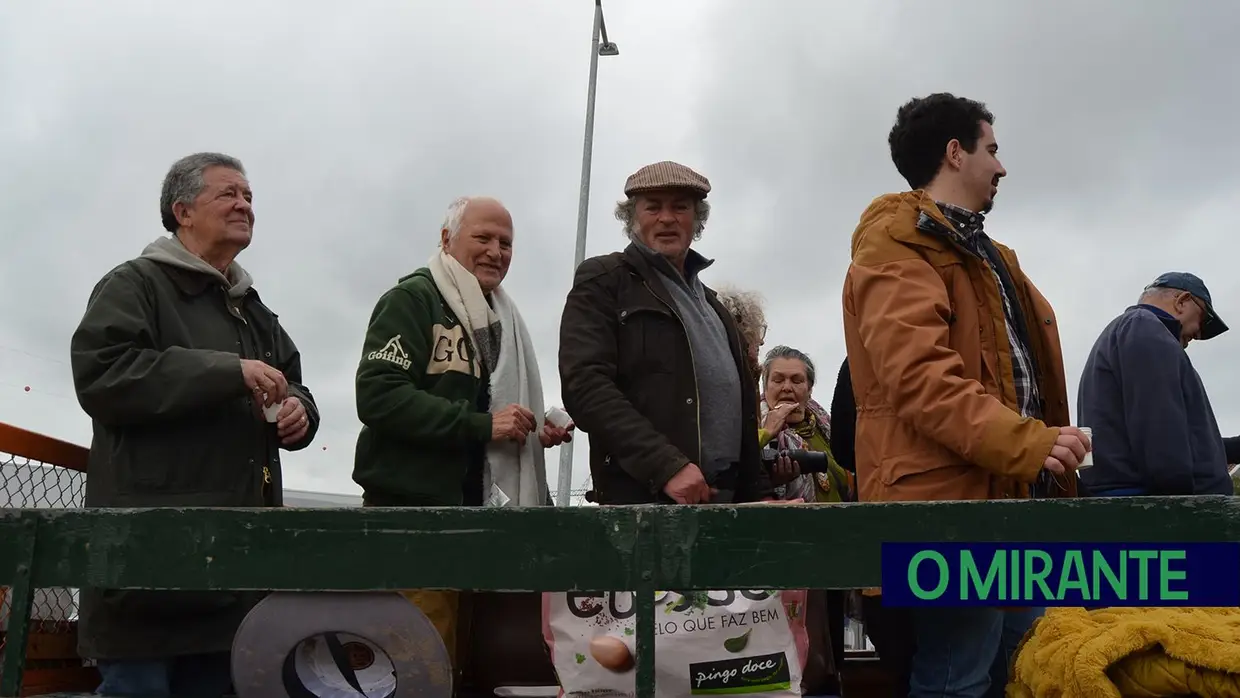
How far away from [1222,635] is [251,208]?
2662 mm

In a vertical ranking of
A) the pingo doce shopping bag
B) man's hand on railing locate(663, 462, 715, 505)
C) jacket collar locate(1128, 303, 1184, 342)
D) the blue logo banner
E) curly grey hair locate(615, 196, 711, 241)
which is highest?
curly grey hair locate(615, 196, 711, 241)

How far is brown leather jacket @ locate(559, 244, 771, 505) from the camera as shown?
3.06 m

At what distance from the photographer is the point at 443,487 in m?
3.26

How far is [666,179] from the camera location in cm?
355

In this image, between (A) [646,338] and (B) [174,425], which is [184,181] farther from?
(A) [646,338]

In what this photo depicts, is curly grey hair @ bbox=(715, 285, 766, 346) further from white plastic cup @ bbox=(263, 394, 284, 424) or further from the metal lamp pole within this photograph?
the metal lamp pole

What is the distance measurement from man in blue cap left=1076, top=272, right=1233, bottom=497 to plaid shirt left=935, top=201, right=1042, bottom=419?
1372 millimetres

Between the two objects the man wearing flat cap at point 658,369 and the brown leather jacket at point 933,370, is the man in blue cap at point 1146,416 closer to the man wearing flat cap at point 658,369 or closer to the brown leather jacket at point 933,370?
the brown leather jacket at point 933,370

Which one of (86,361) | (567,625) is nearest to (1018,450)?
(567,625)

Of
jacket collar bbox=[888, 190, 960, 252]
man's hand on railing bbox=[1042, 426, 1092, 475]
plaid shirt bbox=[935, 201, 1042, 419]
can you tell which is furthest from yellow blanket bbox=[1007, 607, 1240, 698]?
jacket collar bbox=[888, 190, 960, 252]

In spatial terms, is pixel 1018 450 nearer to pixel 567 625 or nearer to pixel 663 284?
pixel 567 625

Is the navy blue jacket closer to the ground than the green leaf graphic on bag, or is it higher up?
higher up

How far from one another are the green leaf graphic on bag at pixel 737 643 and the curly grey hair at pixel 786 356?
2.74 metres

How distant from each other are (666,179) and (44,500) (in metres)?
1.98
